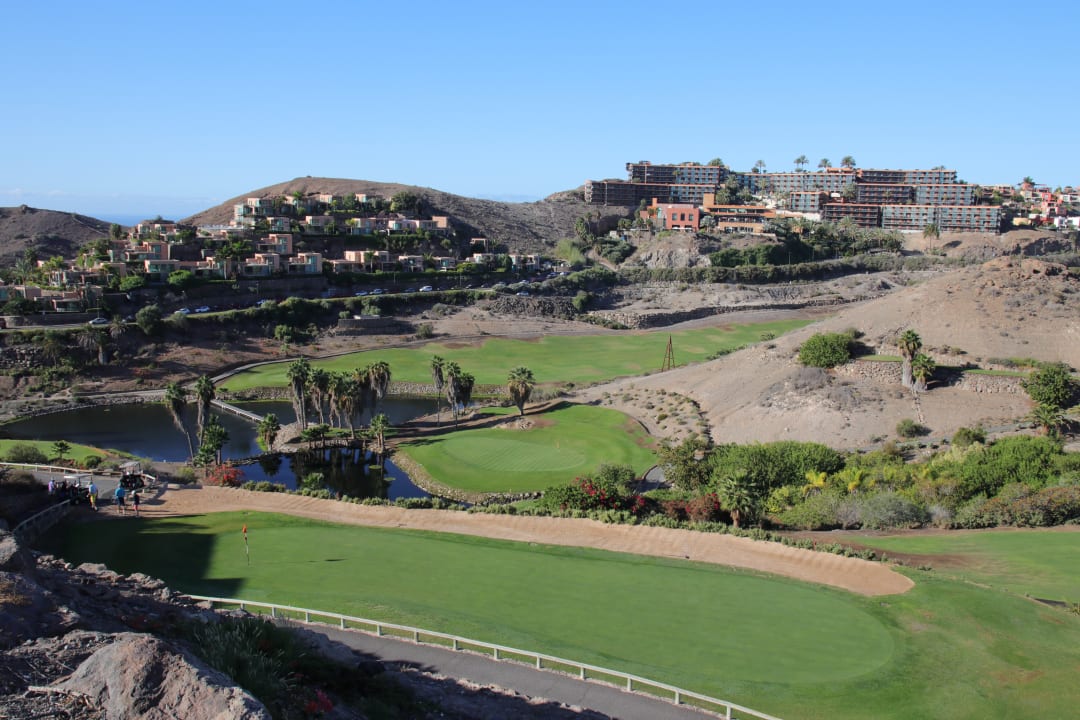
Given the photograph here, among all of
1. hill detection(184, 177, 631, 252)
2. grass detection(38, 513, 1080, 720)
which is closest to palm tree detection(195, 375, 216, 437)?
grass detection(38, 513, 1080, 720)

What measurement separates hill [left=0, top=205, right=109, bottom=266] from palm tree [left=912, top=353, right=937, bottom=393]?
125 metres

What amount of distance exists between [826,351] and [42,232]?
130938 mm

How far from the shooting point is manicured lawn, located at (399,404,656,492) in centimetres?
5397

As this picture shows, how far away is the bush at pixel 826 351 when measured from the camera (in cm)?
6662

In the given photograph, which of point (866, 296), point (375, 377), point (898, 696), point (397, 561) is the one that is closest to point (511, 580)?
point (397, 561)

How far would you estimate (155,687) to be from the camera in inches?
448

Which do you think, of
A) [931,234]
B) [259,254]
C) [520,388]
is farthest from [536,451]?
[931,234]

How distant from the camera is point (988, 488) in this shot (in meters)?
42.1

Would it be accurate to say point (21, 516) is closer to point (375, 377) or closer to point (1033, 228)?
point (375, 377)

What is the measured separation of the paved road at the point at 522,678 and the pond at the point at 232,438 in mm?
29065

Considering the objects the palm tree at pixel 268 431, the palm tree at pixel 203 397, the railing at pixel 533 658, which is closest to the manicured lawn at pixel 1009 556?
the railing at pixel 533 658

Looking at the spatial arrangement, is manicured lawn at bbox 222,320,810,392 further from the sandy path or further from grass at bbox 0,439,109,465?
the sandy path

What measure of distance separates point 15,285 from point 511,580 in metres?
88.8

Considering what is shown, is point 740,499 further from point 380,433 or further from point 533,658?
point 380,433
